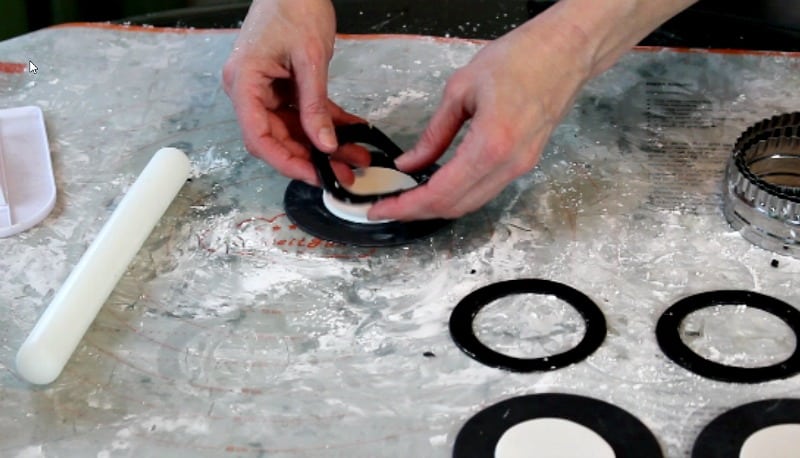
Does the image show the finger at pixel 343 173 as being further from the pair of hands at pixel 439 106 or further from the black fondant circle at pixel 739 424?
the black fondant circle at pixel 739 424

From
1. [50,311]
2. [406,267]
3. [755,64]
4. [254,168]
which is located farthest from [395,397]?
[755,64]

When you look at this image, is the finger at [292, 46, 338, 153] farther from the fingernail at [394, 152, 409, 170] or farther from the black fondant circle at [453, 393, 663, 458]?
the black fondant circle at [453, 393, 663, 458]

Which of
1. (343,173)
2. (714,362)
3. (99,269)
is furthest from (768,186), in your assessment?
(99,269)

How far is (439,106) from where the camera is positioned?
0.93 m

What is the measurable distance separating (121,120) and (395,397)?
58 centimetres

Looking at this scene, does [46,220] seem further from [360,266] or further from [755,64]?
[755,64]

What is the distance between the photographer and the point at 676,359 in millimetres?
842

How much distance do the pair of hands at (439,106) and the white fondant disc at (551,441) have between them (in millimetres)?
227

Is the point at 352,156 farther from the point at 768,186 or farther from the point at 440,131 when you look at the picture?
the point at 768,186

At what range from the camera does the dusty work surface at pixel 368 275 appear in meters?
0.81

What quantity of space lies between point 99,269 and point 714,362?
542 mm

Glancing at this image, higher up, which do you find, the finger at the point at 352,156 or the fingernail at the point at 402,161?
the fingernail at the point at 402,161

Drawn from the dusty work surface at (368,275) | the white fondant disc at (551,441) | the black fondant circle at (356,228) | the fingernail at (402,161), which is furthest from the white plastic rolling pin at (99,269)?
the white fondant disc at (551,441)

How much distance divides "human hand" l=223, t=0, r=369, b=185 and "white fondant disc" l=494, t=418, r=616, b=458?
350mm
